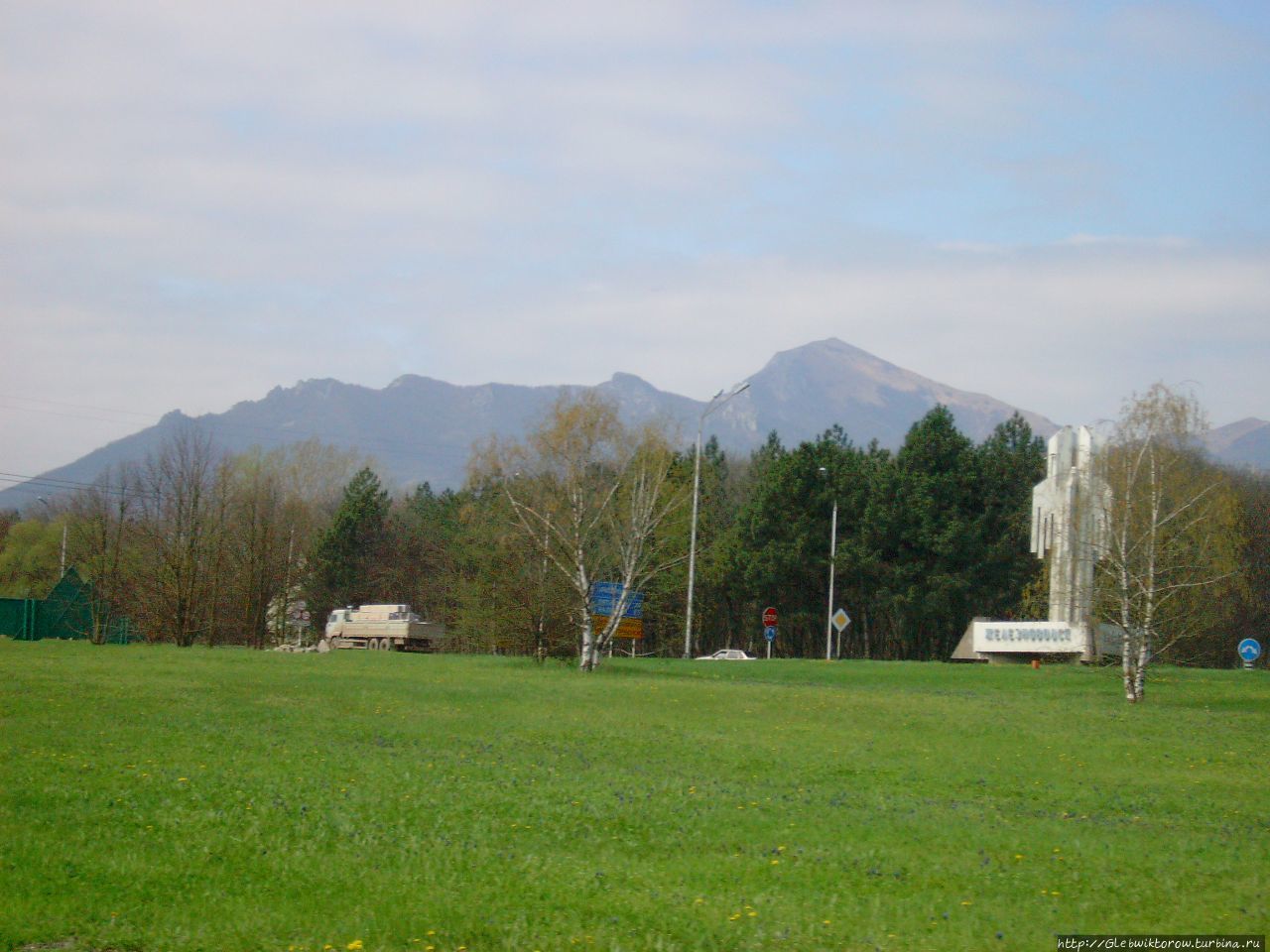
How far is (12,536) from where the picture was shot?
92.6 metres

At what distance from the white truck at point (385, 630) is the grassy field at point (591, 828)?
154 feet

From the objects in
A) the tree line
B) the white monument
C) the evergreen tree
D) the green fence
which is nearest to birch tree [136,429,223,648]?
the tree line

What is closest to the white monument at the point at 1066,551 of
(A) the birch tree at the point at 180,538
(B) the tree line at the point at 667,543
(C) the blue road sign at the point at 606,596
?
(B) the tree line at the point at 667,543

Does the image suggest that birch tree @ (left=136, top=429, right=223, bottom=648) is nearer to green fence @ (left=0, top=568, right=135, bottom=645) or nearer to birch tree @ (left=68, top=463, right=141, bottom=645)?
birch tree @ (left=68, top=463, right=141, bottom=645)

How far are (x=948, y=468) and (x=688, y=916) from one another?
68045 mm

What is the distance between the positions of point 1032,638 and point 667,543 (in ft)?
53.5

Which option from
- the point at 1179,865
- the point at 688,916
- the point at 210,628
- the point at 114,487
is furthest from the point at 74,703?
the point at 114,487

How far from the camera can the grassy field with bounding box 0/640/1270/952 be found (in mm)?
8836

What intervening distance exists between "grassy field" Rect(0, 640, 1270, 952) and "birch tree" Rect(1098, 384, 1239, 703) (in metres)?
7.86

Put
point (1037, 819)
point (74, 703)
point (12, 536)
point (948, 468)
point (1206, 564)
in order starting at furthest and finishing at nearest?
1. point (12, 536)
2. point (948, 468)
3. point (1206, 564)
4. point (74, 703)
5. point (1037, 819)

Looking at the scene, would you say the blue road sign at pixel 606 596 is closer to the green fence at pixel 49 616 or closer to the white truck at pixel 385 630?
the white truck at pixel 385 630

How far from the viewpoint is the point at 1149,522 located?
34.8 metres

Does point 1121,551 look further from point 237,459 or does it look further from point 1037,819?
point 237,459

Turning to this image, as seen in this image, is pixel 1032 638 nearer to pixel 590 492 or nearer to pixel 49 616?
pixel 590 492
